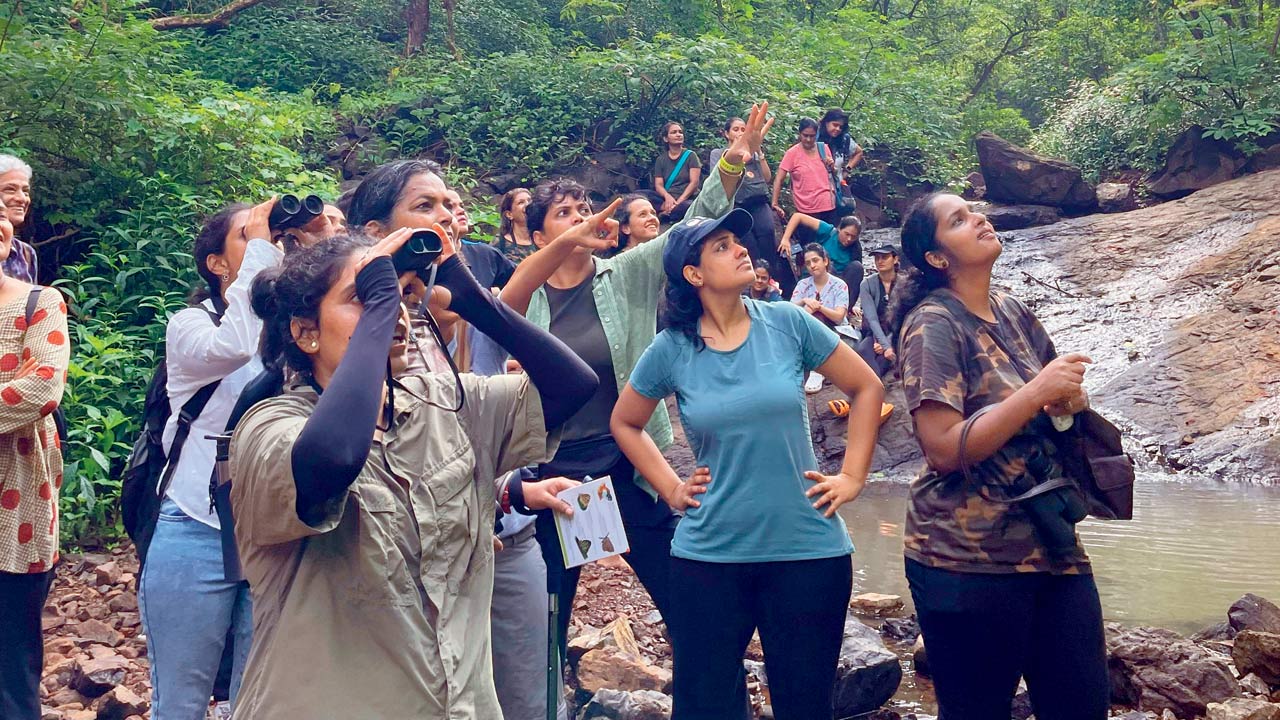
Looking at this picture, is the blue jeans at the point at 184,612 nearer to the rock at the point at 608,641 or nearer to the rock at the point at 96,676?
the rock at the point at 96,676

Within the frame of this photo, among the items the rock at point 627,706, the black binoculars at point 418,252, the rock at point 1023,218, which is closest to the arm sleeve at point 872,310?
the rock at point 1023,218

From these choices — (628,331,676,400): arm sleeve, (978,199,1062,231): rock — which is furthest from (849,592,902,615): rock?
(978,199,1062,231): rock

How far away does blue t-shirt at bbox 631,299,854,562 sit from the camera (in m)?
3.16

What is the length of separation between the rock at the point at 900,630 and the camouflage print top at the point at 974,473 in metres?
2.57

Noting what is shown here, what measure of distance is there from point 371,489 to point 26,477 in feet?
5.52

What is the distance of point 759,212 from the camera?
25.0 feet

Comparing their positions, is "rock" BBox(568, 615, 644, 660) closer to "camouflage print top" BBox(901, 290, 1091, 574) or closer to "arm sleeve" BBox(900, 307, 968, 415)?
"camouflage print top" BBox(901, 290, 1091, 574)

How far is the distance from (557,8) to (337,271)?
20.4 m

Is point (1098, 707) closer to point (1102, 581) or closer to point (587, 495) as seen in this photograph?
point (587, 495)

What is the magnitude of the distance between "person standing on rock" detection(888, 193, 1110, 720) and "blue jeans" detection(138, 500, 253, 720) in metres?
1.99

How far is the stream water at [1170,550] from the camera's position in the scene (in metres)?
5.94

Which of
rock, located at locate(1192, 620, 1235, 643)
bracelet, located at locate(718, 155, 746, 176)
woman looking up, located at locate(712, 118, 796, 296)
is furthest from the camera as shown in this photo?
woman looking up, located at locate(712, 118, 796, 296)

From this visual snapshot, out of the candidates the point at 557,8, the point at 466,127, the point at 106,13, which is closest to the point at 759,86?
the point at 466,127

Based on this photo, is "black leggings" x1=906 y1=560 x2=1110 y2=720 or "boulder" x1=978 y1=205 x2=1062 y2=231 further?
"boulder" x1=978 y1=205 x2=1062 y2=231
